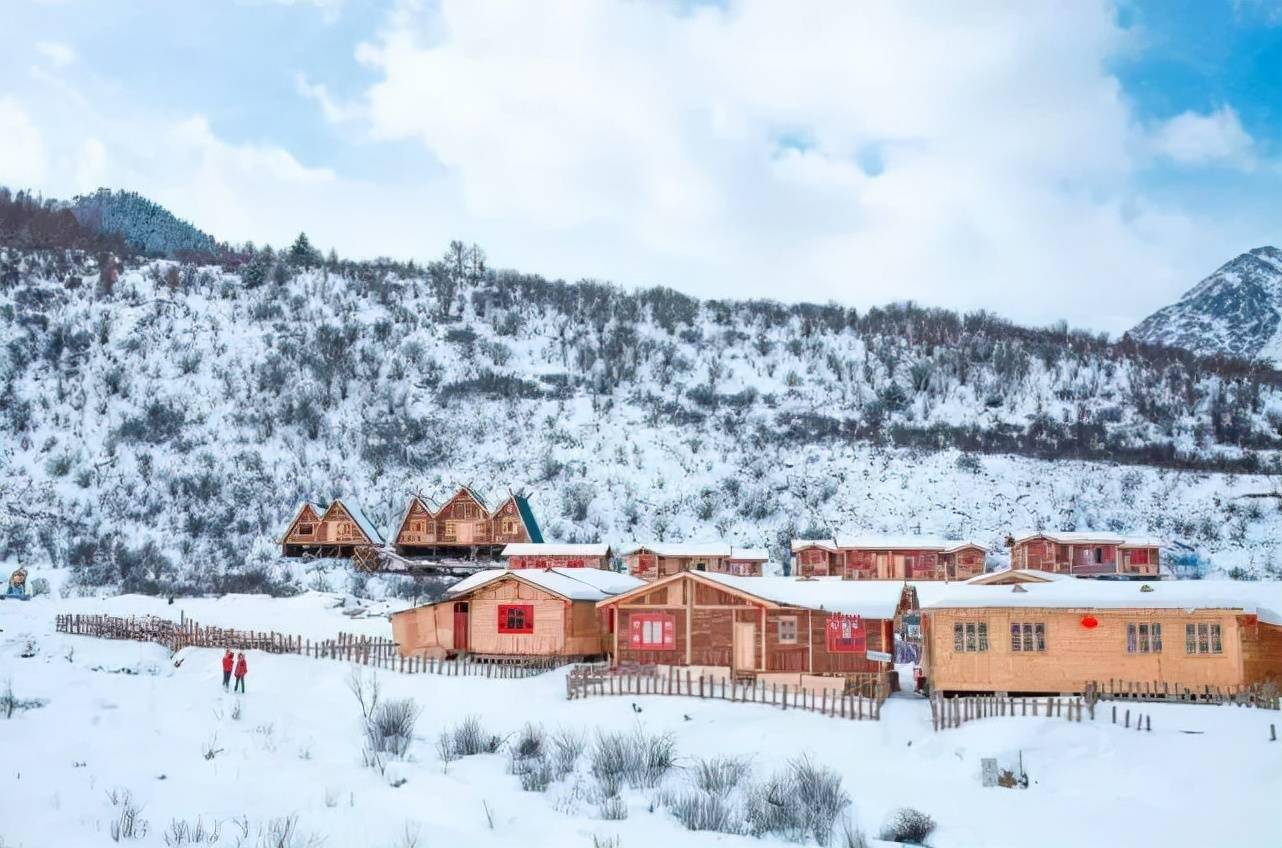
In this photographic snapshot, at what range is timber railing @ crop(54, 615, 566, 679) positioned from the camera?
123ft

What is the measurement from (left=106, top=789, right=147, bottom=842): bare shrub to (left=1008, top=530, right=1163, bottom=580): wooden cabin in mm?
59211

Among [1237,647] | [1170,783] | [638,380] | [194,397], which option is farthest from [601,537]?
[1170,783]

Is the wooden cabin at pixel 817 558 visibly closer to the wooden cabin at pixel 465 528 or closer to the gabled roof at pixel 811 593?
the wooden cabin at pixel 465 528

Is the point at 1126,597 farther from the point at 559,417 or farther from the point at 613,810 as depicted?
the point at 559,417

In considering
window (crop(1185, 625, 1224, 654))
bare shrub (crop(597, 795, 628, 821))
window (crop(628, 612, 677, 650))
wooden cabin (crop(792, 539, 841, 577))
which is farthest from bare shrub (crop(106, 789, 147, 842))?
wooden cabin (crop(792, 539, 841, 577))

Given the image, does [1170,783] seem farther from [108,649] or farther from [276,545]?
A: [276,545]

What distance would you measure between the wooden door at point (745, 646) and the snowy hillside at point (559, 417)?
36139mm

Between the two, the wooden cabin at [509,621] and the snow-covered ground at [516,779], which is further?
the wooden cabin at [509,621]

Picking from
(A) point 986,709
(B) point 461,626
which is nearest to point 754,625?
(A) point 986,709

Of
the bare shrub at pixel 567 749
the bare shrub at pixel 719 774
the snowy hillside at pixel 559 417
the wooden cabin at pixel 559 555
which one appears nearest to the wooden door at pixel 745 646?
the bare shrub at pixel 567 749

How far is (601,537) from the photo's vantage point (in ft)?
268

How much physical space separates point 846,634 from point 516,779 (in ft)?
51.4

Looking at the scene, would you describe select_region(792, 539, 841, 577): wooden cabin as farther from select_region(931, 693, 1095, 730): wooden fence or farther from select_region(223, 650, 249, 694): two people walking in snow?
select_region(223, 650, 249, 694): two people walking in snow

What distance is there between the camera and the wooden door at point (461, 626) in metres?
40.5
